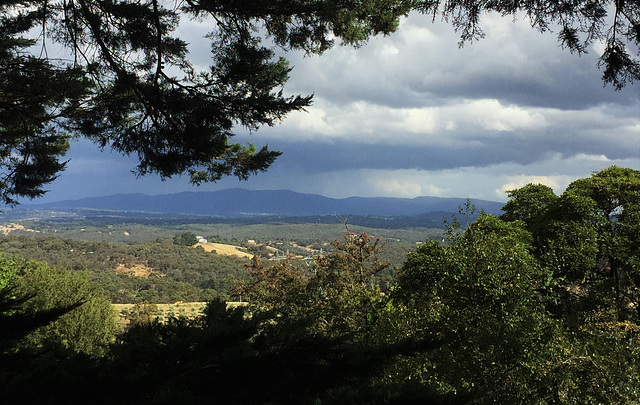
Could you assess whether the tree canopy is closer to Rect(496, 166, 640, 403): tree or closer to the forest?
the forest

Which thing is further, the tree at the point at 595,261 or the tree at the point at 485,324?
the tree at the point at 595,261

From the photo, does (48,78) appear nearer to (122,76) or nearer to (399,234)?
(122,76)

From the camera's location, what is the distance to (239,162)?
8.70m

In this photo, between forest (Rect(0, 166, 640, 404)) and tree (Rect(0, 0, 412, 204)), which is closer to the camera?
forest (Rect(0, 166, 640, 404))

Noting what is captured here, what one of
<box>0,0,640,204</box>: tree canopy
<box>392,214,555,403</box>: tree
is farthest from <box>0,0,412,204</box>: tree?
<box>392,214,555,403</box>: tree

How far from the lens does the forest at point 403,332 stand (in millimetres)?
3205

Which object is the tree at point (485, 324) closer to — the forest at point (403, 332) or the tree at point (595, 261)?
the forest at point (403, 332)

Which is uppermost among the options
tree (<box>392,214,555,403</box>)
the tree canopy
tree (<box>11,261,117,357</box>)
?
the tree canopy

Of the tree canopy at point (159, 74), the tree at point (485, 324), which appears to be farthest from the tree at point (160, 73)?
the tree at point (485, 324)

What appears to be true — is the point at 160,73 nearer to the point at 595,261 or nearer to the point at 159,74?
the point at 159,74

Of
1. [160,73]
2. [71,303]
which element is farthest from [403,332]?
[71,303]

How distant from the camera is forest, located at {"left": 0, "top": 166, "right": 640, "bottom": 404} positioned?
10.5 feet

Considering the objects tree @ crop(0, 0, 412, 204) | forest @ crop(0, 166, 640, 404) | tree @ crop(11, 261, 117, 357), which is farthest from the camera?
tree @ crop(11, 261, 117, 357)

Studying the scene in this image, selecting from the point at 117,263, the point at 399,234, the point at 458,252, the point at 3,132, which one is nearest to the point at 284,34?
the point at 3,132
